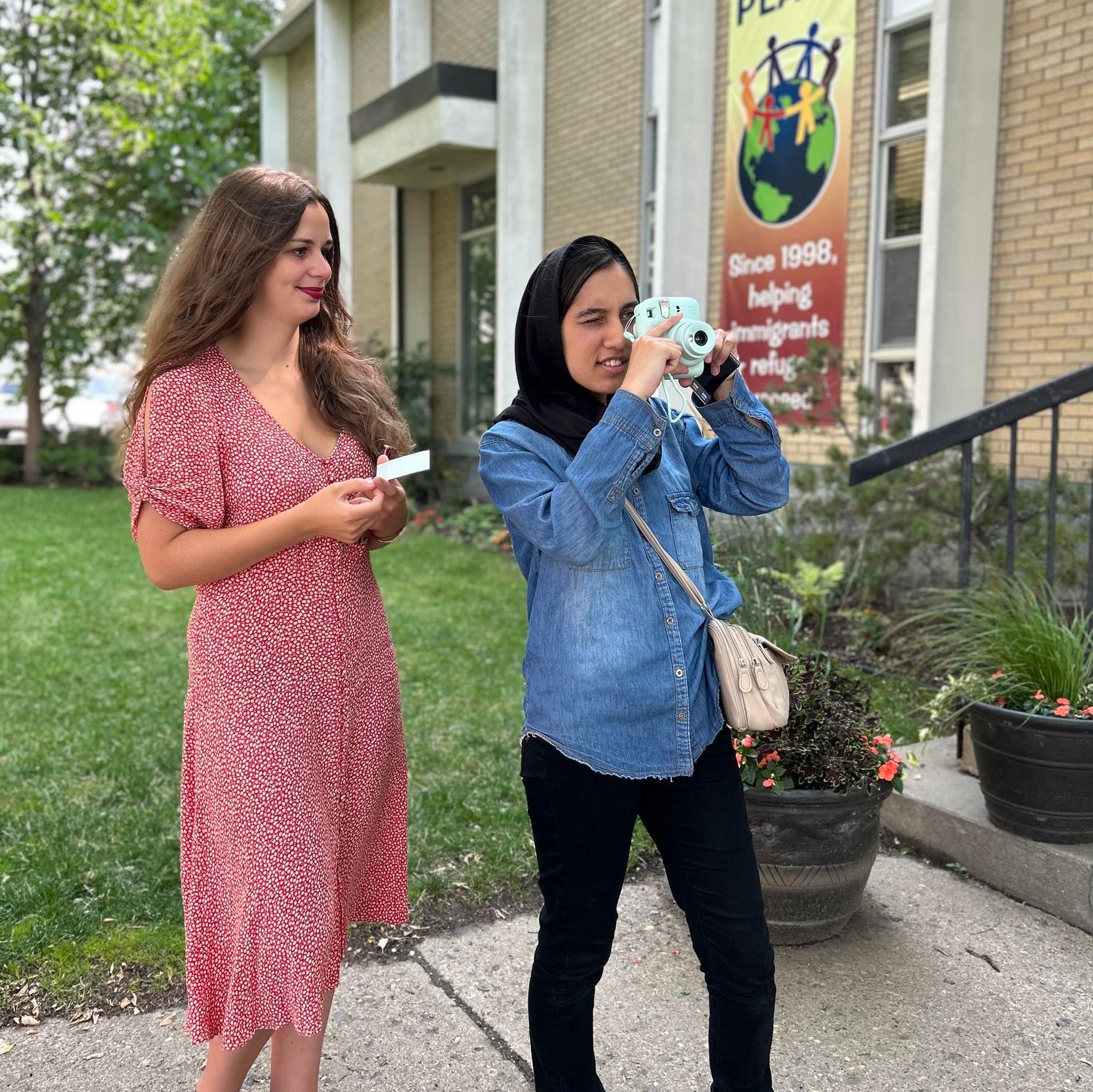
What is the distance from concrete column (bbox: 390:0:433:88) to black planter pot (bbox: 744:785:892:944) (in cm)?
1334

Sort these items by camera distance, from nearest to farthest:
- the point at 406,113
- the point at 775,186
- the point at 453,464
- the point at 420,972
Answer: the point at 420,972, the point at 775,186, the point at 406,113, the point at 453,464

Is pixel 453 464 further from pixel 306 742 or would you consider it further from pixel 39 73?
pixel 306 742

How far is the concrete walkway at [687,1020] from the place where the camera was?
262 cm

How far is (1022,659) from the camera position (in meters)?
3.53

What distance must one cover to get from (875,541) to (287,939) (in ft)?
17.0

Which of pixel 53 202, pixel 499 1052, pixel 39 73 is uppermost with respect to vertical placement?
pixel 39 73

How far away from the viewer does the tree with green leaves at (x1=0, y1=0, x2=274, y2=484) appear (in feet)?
54.0

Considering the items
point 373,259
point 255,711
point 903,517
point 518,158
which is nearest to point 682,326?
point 255,711

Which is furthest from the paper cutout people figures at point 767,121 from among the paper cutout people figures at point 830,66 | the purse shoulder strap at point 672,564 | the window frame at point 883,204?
the purse shoulder strap at point 672,564

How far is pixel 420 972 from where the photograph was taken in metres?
3.12

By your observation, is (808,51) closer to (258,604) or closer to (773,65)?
(773,65)

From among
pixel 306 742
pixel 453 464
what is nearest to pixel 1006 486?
pixel 306 742

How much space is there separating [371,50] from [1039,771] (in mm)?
16135

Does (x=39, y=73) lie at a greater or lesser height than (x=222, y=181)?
greater
